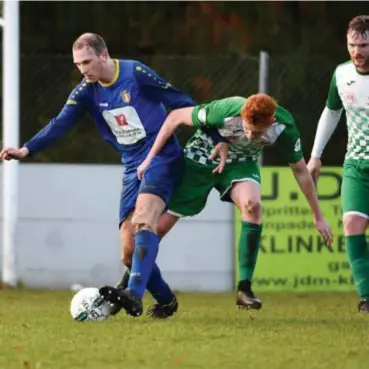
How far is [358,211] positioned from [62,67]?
5.40 m

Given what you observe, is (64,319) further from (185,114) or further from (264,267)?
(264,267)

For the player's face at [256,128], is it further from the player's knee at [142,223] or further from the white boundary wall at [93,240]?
the white boundary wall at [93,240]

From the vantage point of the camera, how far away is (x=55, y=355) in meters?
7.24

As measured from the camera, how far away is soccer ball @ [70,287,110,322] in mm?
8625

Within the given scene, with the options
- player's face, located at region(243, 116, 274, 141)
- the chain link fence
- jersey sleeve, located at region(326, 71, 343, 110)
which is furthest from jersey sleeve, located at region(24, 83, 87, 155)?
the chain link fence

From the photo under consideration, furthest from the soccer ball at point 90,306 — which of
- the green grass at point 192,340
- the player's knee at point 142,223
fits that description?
the player's knee at point 142,223

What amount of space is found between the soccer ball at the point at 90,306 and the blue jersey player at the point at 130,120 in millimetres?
317

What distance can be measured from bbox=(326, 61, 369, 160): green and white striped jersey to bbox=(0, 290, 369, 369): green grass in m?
1.13

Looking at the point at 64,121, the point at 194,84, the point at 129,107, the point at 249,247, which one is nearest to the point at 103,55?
the point at 129,107

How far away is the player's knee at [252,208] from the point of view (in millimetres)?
9367

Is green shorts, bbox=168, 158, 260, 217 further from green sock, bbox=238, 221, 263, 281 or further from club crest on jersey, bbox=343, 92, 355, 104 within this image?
club crest on jersey, bbox=343, 92, 355, 104

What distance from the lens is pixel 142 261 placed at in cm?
853

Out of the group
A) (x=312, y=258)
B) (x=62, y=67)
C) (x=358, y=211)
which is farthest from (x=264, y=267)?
(x=358, y=211)

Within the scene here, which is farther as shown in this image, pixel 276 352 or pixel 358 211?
pixel 358 211
